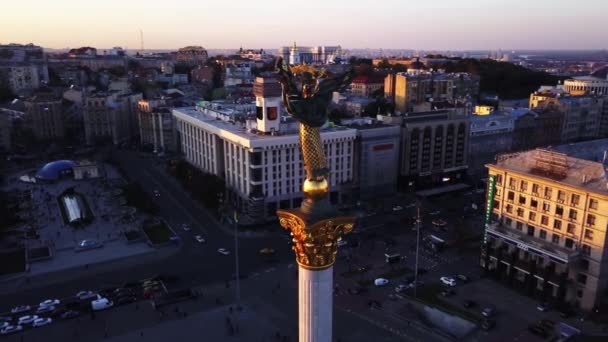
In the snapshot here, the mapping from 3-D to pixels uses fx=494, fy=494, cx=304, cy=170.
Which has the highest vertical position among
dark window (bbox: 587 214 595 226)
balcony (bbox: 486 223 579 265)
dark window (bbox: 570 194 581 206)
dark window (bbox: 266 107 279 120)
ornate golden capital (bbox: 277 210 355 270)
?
ornate golden capital (bbox: 277 210 355 270)

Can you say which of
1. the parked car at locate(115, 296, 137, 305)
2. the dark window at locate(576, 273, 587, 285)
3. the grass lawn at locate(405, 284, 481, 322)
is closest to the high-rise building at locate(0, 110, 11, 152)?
the parked car at locate(115, 296, 137, 305)

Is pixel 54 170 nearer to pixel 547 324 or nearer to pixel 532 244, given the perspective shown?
pixel 532 244

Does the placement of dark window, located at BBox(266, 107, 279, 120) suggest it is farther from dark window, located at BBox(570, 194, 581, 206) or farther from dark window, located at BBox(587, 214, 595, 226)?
dark window, located at BBox(587, 214, 595, 226)

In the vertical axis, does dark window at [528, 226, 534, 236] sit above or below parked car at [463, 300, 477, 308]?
above

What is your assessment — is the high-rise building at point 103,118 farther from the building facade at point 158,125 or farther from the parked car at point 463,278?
the parked car at point 463,278

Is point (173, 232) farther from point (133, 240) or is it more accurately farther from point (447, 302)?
point (447, 302)

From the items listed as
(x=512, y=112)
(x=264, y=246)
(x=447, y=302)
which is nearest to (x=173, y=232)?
(x=264, y=246)

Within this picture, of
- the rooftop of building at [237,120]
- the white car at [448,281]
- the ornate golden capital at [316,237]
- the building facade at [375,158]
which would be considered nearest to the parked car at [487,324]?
the white car at [448,281]
